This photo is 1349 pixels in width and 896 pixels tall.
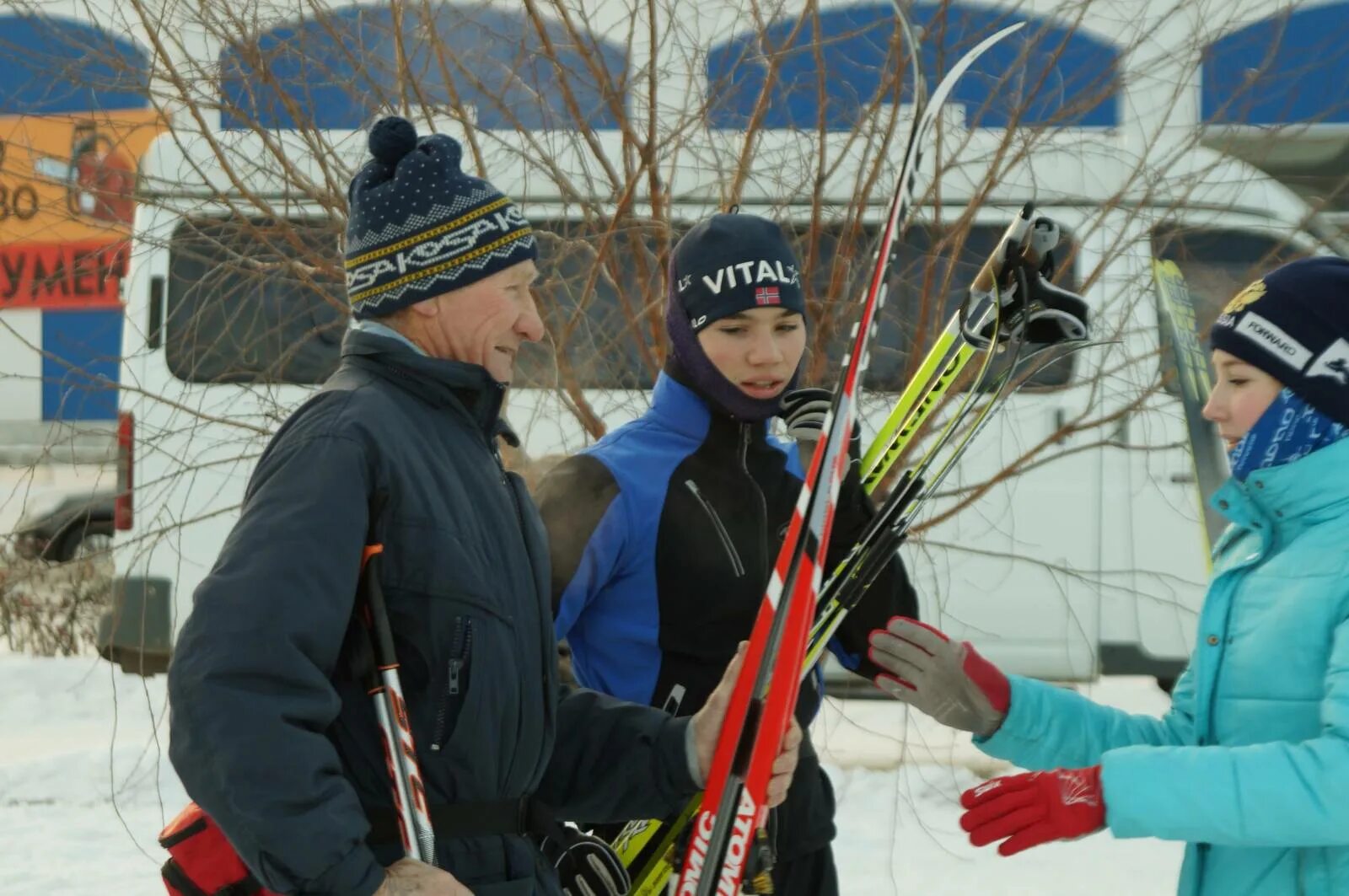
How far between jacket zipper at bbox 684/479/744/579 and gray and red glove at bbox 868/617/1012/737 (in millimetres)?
258

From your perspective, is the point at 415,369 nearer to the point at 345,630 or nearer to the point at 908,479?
the point at 345,630

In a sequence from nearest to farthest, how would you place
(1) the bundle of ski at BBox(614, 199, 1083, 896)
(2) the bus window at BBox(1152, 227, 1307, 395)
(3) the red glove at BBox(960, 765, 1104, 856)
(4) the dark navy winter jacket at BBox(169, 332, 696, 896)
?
(4) the dark navy winter jacket at BBox(169, 332, 696, 896) < (3) the red glove at BBox(960, 765, 1104, 856) < (1) the bundle of ski at BBox(614, 199, 1083, 896) < (2) the bus window at BBox(1152, 227, 1307, 395)

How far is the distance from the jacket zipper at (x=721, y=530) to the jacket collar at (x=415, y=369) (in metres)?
0.69

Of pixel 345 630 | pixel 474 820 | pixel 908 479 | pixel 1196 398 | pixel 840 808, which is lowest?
pixel 840 808

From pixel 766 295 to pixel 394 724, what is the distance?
1146 mm

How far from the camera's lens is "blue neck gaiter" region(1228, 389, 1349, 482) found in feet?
6.26

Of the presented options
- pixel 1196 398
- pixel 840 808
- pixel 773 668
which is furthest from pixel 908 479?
pixel 840 808

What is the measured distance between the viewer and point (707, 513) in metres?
2.45

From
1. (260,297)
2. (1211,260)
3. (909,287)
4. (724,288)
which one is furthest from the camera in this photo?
(1211,260)

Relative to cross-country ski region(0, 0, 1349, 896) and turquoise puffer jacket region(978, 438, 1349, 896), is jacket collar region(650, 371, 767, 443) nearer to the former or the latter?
cross-country ski region(0, 0, 1349, 896)

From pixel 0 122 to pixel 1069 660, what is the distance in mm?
4385

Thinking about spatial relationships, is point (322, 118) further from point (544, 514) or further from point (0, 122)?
point (544, 514)

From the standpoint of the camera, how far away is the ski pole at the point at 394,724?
1631 mm

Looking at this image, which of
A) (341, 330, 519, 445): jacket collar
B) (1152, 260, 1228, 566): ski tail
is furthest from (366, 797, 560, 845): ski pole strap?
(1152, 260, 1228, 566): ski tail
